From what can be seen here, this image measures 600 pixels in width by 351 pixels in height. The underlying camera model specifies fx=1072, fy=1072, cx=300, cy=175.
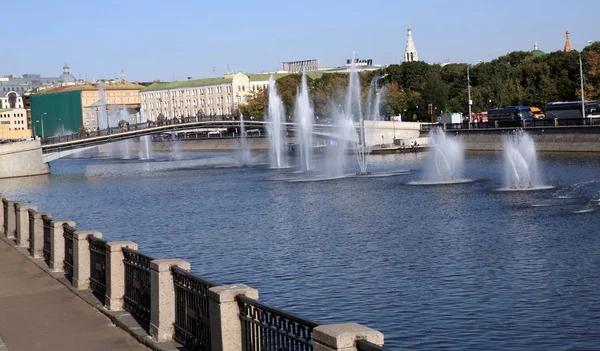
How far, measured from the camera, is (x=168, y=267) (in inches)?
481

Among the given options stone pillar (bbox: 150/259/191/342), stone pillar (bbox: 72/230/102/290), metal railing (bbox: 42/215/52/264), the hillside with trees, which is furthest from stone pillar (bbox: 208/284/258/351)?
the hillside with trees

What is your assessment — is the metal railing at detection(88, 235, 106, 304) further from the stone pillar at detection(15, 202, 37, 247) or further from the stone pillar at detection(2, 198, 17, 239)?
the stone pillar at detection(2, 198, 17, 239)

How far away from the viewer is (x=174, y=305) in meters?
12.4

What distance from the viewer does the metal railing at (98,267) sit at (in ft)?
51.2

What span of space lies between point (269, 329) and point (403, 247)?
18.7 meters

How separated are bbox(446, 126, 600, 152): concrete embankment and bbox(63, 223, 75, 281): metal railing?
52.1 meters

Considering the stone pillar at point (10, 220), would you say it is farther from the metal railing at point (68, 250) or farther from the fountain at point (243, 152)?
the fountain at point (243, 152)

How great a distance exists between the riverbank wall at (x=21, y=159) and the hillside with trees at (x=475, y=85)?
48.2m

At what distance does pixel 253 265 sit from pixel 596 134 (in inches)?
1750

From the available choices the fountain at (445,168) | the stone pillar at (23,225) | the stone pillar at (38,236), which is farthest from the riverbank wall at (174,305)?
the fountain at (445,168)

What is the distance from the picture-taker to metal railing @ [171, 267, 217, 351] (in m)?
11.2

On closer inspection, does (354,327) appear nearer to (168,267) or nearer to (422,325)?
(168,267)

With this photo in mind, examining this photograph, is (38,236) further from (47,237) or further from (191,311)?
(191,311)

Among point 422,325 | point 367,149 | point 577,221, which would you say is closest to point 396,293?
point 422,325
